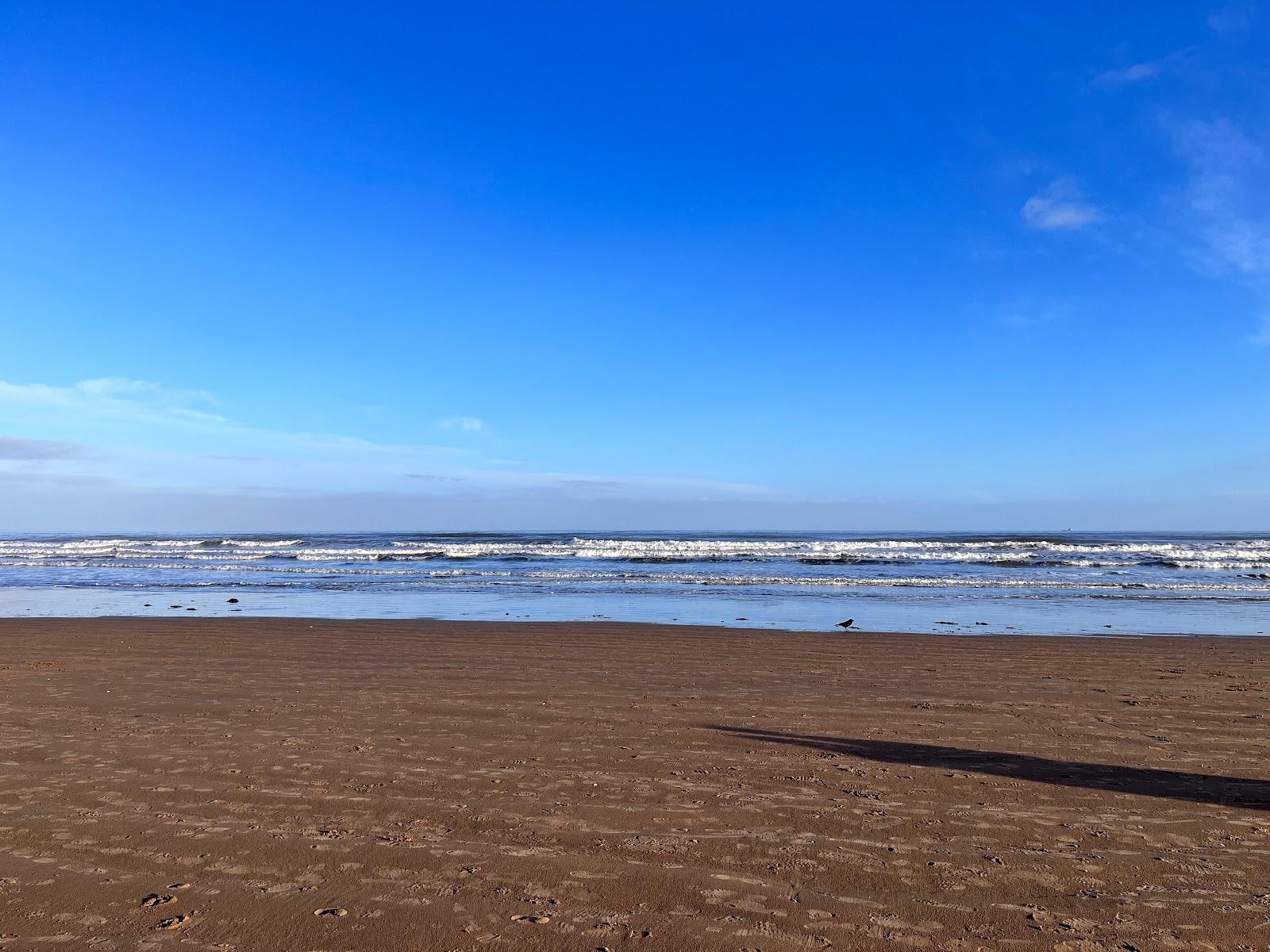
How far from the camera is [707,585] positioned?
25.7 meters

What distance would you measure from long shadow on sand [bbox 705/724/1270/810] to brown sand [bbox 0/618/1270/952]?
0.04 metres

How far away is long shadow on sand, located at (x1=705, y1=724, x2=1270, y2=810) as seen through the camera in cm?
532

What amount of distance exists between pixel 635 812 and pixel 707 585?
2093cm

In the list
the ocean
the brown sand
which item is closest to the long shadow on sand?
the brown sand

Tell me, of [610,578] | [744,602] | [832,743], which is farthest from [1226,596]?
[832,743]

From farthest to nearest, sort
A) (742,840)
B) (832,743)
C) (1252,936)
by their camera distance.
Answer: (832,743), (742,840), (1252,936)

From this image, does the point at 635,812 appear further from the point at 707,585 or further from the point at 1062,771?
the point at 707,585

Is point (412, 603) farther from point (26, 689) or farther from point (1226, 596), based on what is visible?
point (1226, 596)

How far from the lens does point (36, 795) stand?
5285mm

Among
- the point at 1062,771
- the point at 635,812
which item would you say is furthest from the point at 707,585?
the point at 635,812

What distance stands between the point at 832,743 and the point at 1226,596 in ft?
68.2

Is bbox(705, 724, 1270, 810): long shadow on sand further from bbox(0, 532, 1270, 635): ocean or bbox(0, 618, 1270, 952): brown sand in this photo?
bbox(0, 532, 1270, 635): ocean

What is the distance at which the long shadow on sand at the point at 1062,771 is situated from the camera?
532 centimetres

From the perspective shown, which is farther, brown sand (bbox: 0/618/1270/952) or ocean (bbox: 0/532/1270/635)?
ocean (bbox: 0/532/1270/635)
